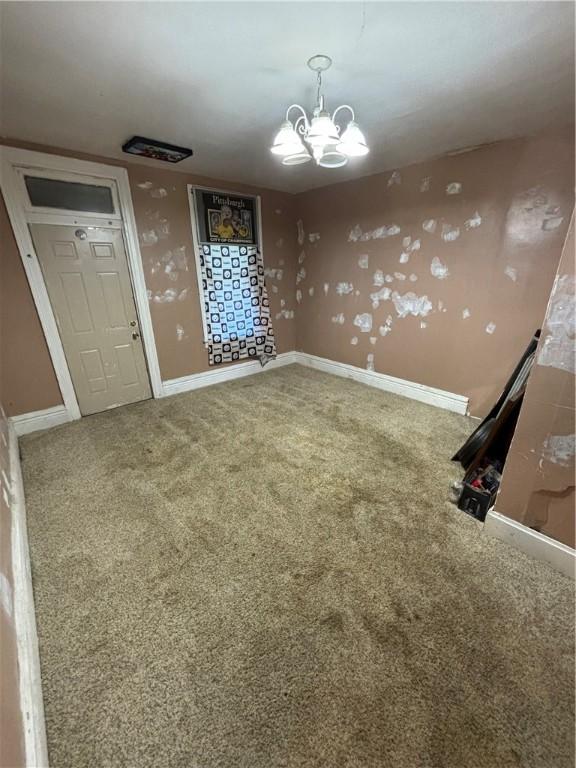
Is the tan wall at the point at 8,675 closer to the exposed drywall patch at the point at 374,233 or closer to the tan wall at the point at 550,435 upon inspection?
the tan wall at the point at 550,435

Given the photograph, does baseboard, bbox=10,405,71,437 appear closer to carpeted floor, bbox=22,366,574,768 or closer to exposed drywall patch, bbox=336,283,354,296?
carpeted floor, bbox=22,366,574,768

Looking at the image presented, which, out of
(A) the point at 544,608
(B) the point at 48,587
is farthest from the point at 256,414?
(A) the point at 544,608

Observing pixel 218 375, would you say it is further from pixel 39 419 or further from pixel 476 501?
pixel 476 501

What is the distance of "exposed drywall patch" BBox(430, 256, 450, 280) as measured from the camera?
300cm

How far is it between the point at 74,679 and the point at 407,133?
3.62 meters

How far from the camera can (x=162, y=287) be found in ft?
11.1

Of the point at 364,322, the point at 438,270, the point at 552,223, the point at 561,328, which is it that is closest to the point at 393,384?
the point at 364,322

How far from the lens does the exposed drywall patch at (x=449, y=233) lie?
9.40 feet

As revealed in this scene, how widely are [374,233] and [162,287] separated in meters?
2.38

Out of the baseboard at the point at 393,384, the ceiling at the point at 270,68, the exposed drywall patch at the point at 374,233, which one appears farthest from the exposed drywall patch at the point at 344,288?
the ceiling at the point at 270,68

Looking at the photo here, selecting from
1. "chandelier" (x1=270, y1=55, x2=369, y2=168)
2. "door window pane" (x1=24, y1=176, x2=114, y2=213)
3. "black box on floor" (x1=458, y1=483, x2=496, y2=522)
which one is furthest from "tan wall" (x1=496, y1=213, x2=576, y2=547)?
"door window pane" (x1=24, y1=176, x2=114, y2=213)

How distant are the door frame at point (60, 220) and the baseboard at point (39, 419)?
0.07m

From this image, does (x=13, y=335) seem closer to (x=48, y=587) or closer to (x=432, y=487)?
(x=48, y=587)

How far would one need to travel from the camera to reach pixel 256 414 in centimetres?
317
